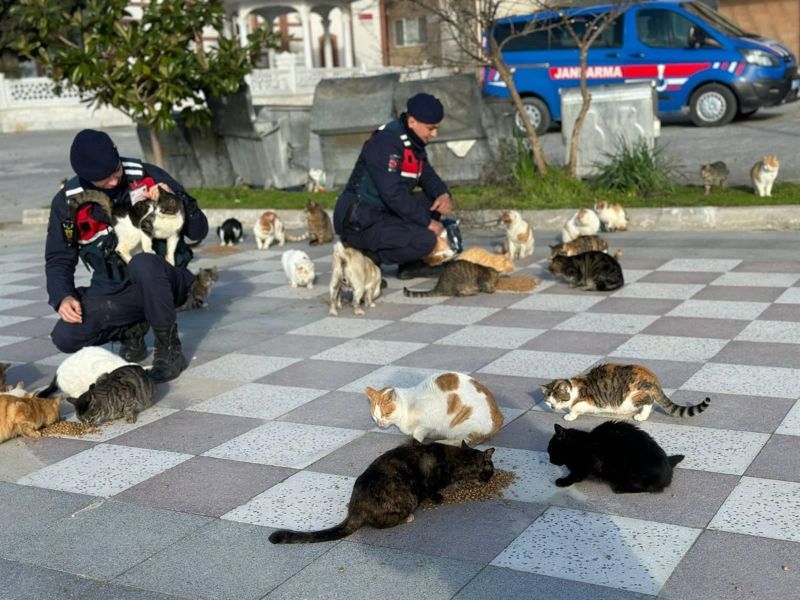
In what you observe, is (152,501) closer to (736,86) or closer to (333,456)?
(333,456)

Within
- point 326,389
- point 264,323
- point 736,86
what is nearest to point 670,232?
point 264,323

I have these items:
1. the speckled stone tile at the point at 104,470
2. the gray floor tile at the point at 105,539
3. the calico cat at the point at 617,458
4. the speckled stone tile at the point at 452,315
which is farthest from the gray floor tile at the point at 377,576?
the speckled stone tile at the point at 452,315

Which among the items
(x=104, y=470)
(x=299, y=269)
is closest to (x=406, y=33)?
(x=299, y=269)

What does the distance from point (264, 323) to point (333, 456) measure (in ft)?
9.08

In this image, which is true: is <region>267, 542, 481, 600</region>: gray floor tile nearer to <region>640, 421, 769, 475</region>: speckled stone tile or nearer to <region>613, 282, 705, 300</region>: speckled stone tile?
<region>640, 421, 769, 475</region>: speckled stone tile

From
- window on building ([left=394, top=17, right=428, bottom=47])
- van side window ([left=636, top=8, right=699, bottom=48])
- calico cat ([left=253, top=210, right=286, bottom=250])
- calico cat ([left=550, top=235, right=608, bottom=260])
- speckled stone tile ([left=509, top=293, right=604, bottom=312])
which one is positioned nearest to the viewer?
speckled stone tile ([left=509, top=293, right=604, bottom=312])

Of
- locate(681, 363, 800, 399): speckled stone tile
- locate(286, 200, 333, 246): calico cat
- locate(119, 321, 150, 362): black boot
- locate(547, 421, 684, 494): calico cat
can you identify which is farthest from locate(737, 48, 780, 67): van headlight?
locate(547, 421, 684, 494): calico cat

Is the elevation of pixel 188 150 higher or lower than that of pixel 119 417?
higher

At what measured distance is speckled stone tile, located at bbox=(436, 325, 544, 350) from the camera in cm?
625

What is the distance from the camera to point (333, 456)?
4543 millimetres

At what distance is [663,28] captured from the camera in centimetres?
1755

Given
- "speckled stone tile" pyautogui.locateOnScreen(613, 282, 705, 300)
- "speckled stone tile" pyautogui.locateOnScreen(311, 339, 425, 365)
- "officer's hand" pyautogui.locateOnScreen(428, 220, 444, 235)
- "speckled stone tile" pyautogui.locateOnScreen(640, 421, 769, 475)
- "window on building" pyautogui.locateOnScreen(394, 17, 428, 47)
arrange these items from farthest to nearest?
"window on building" pyautogui.locateOnScreen(394, 17, 428, 47), "officer's hand" pyautogui.locateOnScreen(428, 220, 444, 235), "speckled stone tile" pyautogui.locateOnScreen(613, 282, 705, 300), "speckled stone tile" pyautogui.locateOnScreen(311, 339, 425, 365), "speckled stone tile" pyautogui.locateOnScreen(640, 421, 769, 475)

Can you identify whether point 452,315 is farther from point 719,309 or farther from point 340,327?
point 719,309

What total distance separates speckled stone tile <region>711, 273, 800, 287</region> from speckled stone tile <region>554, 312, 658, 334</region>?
1.10 metres
